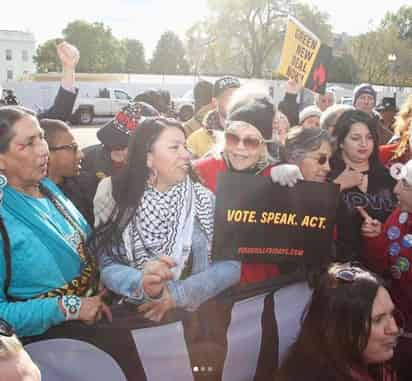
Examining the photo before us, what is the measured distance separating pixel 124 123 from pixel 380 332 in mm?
1863

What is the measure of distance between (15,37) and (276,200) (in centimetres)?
10007

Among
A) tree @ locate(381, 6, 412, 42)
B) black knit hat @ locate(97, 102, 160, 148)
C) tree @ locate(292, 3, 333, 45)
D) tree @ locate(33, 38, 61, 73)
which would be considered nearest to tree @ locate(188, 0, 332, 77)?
tree @ locate(292, 3, 333, 45)

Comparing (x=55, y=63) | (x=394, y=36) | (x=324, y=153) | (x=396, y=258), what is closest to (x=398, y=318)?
(x=396, y=258)

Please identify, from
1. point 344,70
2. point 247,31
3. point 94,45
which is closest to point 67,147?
point 247,31

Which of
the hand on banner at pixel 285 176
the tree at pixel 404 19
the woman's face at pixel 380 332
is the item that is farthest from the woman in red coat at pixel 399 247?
the tree at pixel 404 19

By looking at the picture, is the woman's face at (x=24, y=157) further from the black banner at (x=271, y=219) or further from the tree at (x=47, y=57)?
the tree at (x=47, y=57)

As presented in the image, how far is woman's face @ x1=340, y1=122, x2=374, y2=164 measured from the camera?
9.45 feet

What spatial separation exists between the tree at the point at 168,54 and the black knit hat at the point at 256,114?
231ft

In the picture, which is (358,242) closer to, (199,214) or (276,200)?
(276,200)

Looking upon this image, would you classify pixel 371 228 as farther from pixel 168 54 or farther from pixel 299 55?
pixel 168 54

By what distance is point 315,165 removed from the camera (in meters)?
2.58

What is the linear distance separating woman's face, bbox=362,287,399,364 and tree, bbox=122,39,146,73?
76.3m

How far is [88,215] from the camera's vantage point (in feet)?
9.47

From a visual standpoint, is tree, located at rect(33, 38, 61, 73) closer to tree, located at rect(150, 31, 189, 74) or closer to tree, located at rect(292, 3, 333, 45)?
tree, located at rect(150, 31, 189, 74)
